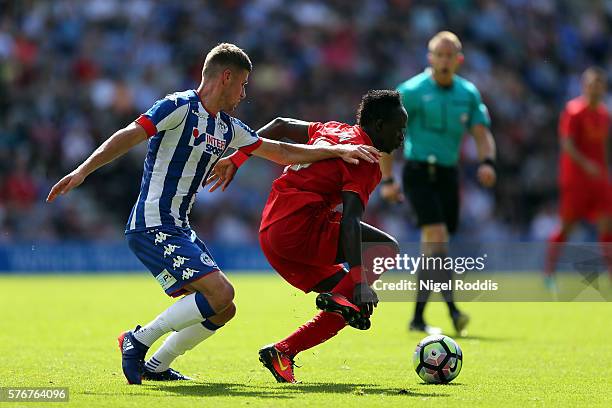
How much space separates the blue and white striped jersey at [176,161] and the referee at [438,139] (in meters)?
3.98

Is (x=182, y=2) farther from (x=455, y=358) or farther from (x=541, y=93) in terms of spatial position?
(x=455, y=358)

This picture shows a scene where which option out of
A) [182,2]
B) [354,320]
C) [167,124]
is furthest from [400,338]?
[182,2]

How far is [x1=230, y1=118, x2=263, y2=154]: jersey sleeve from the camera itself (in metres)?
7.04

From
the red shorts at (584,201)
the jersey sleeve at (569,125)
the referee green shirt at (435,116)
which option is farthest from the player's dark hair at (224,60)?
the red shorts at (584,201)

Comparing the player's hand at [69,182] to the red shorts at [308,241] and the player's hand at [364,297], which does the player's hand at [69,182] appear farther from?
the player's hand at [364,297]

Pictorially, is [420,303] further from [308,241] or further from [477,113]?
[308,241]

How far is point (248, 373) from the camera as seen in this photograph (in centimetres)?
747

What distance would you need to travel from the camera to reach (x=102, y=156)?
247 inches

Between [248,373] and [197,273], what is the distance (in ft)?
3.89

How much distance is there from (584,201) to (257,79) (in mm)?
8224

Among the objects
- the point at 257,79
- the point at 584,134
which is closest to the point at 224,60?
the point at 584,134

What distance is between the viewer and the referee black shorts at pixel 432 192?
10602 mm

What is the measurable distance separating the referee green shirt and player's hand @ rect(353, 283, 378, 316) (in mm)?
4468

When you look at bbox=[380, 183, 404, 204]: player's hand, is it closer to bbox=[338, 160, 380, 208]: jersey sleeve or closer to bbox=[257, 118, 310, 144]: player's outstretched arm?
bbox=[257, 118, 310, 144]: player's outstretched arm
